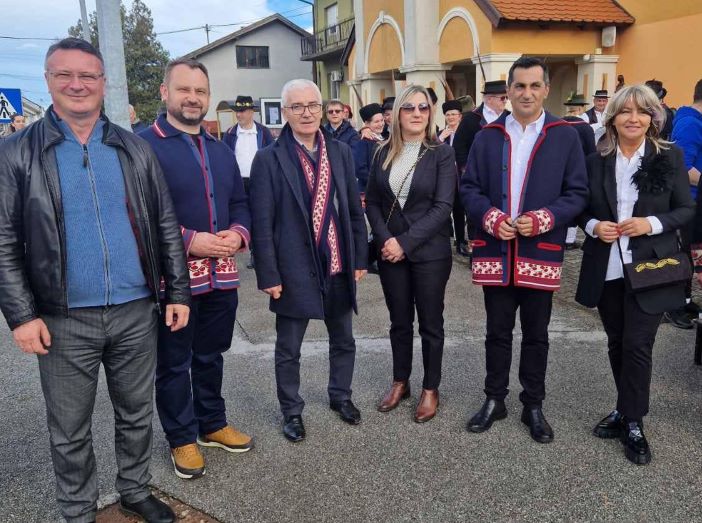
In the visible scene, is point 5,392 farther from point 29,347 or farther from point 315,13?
point 315,13

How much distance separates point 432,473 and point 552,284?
1215mm

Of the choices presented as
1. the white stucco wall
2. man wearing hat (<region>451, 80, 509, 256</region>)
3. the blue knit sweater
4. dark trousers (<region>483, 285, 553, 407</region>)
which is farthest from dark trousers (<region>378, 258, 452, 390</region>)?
the white stucco wall

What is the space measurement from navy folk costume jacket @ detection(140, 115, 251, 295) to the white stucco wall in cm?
3467

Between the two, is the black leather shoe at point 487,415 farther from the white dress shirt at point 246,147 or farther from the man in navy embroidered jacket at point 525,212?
the white dress shirt at point 246,147

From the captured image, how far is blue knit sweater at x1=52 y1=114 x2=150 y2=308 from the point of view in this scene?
2.41m

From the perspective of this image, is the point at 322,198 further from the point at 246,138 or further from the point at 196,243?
→ the point at 246,138

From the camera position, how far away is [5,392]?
428cm

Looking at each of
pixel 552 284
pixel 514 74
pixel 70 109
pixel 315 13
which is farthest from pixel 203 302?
pixel 315 13

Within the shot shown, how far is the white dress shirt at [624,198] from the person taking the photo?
3.15 m

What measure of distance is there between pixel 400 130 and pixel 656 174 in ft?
4.72

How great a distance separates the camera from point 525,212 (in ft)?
10.7

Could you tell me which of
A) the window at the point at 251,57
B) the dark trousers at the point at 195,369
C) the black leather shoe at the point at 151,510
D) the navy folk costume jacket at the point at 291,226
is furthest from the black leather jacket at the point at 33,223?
the window at the point at 251,57

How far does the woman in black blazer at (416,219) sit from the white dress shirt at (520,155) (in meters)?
0.41

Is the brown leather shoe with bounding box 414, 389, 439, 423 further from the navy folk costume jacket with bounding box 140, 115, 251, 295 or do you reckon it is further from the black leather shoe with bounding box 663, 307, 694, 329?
the black leather shoe with bounding box 663, 307, 694, 329
